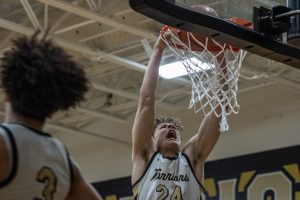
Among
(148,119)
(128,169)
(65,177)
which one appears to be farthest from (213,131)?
(128,169)

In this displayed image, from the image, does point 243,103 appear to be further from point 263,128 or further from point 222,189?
point 222,189

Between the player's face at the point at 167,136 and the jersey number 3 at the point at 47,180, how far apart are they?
2351mm

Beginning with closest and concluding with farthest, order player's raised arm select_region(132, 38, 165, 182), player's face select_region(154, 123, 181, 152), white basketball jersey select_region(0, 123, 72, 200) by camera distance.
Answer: white basketball jersey select_region(0, 123, 72, 200) < player's raised arm select_region(132, 38, 165, 182) < player's face select_region(154, 123, 181, 152)

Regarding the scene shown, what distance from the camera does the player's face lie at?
4.48 m

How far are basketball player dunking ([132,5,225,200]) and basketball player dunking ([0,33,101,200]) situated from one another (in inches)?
80.5

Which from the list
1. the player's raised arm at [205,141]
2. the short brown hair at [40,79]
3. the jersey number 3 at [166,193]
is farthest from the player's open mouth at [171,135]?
the short brown hair at [40,79]

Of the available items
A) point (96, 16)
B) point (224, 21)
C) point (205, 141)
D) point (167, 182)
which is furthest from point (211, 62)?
point (96, 16)

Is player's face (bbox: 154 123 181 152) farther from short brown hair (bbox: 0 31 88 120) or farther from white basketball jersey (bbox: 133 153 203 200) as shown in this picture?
short brown hair (bbox: 0 31 88 120)

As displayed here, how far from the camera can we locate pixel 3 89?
219 centimetres

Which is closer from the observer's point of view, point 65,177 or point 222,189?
point 65,177

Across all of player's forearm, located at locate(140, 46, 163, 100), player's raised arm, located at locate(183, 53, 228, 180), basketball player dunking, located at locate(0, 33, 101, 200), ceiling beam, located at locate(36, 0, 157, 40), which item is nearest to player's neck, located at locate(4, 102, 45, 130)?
basketball player dunking, located at locate(0, 33, 101, 200)

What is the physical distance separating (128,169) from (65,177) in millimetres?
9541

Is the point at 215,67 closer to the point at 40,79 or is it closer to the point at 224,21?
the point at 224,21

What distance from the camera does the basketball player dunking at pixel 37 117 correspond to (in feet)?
6.84
